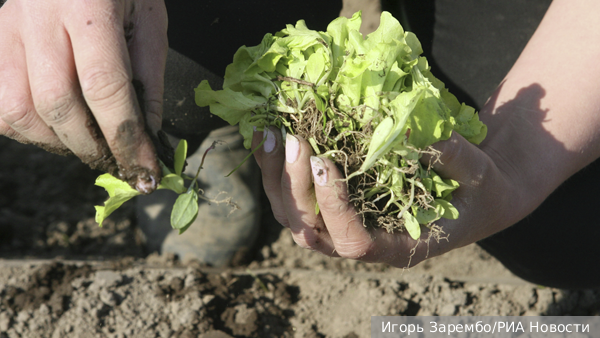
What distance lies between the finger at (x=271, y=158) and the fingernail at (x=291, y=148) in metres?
0.05

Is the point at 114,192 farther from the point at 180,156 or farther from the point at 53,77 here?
the point at 53,77

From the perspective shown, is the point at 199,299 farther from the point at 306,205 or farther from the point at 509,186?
the point at 509,186

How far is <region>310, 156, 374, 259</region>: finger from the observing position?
101 centimetres

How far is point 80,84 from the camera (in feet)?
2.74

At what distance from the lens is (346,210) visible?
3.46 ft

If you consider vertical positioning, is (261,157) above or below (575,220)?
above

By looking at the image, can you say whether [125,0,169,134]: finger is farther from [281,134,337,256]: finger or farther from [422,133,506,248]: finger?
[422,133,506,248]: finger

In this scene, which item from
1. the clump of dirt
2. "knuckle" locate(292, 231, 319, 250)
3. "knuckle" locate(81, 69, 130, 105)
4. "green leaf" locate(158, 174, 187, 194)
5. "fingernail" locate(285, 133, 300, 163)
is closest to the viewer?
"knuckle" locate(81, 69, 130, 105)

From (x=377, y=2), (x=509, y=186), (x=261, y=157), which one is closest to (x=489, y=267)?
(x=509, y=186)

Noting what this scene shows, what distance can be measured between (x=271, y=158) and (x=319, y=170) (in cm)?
17

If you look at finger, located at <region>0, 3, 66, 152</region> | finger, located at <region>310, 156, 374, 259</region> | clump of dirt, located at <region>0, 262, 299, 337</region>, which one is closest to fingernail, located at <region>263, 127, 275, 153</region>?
finger, located at <region>310, 156, 374, 259</region>

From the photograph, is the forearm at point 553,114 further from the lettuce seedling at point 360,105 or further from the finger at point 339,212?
the finger at point 339,212

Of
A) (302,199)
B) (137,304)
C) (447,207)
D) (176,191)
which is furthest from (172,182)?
(137,304)

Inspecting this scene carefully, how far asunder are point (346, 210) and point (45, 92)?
702 millimetres
